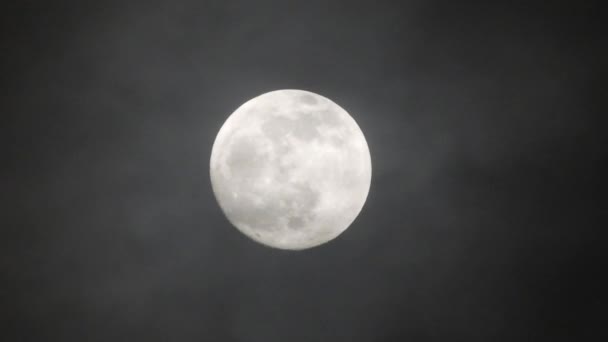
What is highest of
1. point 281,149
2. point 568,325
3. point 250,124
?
point 250,124

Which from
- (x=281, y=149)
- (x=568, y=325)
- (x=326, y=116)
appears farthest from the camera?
(x=568, y=325)

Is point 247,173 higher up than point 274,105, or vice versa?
point 274,105

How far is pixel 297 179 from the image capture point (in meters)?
3.23

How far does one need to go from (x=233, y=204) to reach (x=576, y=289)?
353cm

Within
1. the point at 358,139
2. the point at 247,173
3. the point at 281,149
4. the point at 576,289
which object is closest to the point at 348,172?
the point at 358,139

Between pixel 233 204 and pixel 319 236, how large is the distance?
0.70 m

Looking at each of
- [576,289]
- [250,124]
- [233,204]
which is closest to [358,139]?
[250,124]

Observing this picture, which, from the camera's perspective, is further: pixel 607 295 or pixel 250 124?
pixel 607 295

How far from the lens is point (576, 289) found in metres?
4.54

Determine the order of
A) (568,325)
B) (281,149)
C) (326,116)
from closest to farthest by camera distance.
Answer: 1. (281,149)
2. (326,116)
3. (568,325)

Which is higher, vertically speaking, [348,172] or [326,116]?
[326,116]

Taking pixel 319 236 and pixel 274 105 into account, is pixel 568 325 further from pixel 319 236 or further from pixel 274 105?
pixel 274 105

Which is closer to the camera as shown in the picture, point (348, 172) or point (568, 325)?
point (348, 172)

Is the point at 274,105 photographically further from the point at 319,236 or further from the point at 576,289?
the point at 576,289
